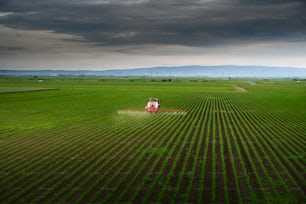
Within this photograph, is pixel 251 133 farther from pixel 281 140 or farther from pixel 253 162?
pixel 253 162

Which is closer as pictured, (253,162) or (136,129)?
(253,162)

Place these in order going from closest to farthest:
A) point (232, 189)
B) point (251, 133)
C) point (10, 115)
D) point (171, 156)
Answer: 1. point (232, 189)
2. point (171, 156)
3. point (251, 133)
4. point (10, 115)

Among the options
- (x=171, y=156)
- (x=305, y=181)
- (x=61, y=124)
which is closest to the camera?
(x=305, y=181)

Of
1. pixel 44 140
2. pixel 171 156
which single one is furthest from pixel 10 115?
pixel 171 156

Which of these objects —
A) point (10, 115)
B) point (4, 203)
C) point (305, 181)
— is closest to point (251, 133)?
point (305, 181)

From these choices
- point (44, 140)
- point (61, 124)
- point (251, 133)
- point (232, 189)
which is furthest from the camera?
point (61, 124)

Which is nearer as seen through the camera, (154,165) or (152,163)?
(154,165)

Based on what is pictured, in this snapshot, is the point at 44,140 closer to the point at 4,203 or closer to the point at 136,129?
the point at 136,129

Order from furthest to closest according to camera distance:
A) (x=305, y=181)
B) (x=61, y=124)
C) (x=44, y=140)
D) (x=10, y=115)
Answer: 1. (x=10, y=115)
2. (x=61, y=124)
3. (x=44, y=140)
4. (x=305, y=181)

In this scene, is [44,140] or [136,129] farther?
[136,129]
